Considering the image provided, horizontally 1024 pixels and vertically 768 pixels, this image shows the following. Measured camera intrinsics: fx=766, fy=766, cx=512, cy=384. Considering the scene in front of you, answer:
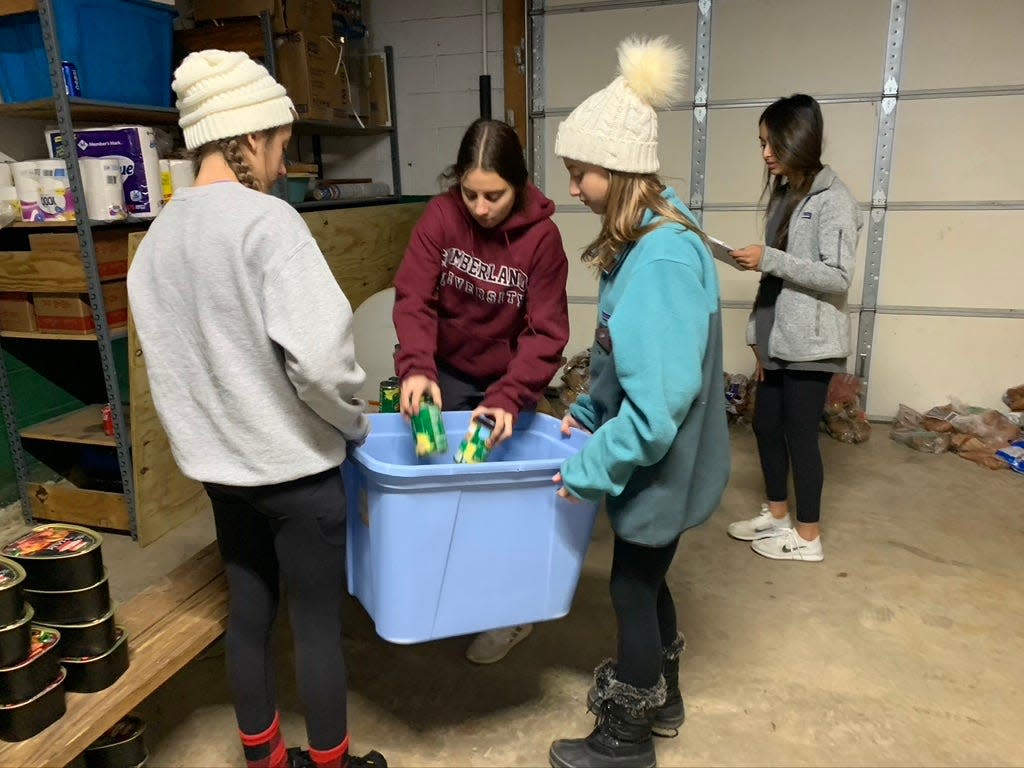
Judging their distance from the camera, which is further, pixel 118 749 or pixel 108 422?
pixel 108 422

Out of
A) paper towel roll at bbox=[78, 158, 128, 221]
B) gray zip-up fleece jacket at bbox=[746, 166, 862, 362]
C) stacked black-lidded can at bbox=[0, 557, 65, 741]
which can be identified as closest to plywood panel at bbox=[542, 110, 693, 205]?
gray zip-up fleece jacket at bbox=[746, 166, 862, 362]

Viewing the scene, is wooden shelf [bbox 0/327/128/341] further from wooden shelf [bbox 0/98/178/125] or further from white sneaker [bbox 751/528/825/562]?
white sneaker [bbox 751/528/825/562]

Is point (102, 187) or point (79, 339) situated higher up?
point (102, 187)

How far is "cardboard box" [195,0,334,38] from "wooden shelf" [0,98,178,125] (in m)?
0.57

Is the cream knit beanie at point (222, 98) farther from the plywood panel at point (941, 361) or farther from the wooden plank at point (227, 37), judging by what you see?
the plywood panel at point (941, 361)

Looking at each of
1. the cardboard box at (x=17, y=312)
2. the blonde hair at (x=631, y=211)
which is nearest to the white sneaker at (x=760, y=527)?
the blonde hair at (x=631, y=211)

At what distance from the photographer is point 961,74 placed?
3541 mm

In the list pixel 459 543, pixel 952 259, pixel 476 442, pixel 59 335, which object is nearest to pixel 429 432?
pixel 476 442

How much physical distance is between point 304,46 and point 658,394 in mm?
2837

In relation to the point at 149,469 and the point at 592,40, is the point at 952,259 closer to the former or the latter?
the point at 592,40

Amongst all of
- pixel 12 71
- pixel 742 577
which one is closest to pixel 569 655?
pixel 742 577

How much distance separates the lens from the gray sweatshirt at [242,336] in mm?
1165

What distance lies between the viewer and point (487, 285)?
1.81m

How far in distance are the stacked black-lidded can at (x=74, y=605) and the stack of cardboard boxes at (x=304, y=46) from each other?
254cm
